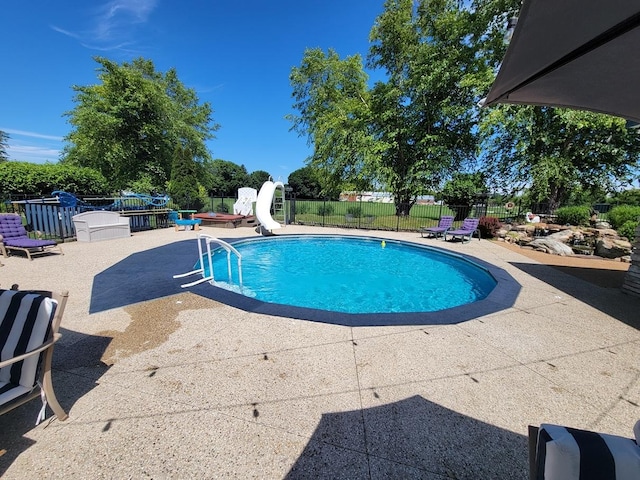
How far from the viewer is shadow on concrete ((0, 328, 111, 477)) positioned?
71.4 inches

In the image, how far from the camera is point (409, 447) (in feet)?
6.11

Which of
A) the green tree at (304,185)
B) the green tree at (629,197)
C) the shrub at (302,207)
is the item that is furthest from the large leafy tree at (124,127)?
the green tree at (629,197)

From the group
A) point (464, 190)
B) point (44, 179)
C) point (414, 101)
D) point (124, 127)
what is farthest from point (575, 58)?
Answer: point (124, 127)

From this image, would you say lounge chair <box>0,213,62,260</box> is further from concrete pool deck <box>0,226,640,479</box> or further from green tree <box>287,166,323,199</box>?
green tree <box>287,166,323,199</box>

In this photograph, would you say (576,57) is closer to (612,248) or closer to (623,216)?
(612,248)

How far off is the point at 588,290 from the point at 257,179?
47.6 m

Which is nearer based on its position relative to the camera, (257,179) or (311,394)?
(311,394)

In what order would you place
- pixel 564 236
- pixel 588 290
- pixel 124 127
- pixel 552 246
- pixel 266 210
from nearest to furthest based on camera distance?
1. pixel 588 290
2. pixel 552 246
3. pixel 564 236
4. pixel 266 210
5. pixel 124 127

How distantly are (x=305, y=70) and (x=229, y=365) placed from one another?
87.8 feet

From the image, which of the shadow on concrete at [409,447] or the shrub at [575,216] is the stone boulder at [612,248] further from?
the shadow on concrete at [409,447]

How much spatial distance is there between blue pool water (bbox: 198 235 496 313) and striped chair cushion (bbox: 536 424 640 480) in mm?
4566

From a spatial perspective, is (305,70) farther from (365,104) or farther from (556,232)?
(556,232)

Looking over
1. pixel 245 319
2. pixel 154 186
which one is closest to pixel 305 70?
pixel 154 186

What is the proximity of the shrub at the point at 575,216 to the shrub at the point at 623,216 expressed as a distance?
0.81 metres
